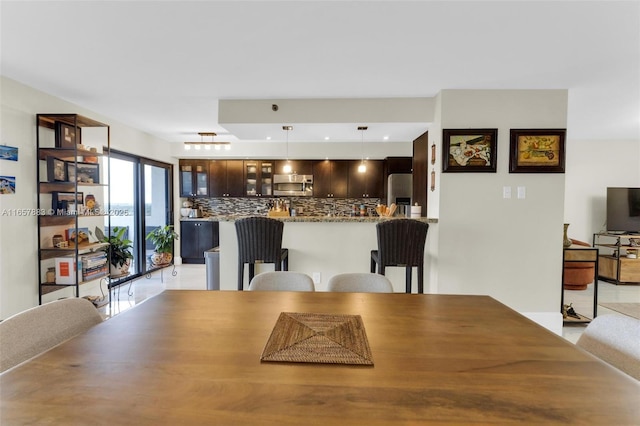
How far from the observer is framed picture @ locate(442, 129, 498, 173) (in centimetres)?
309

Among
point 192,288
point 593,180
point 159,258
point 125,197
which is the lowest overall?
point 192,288

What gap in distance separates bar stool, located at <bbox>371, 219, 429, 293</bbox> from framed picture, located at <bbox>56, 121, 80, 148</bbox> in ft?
10.7

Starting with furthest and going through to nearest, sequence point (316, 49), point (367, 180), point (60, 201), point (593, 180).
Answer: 1. point (367, 180)
2. point (593, 180)
3. point (60, 201)
4. point (316, 49)

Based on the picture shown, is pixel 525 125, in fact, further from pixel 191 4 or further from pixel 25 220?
pixel 25 220

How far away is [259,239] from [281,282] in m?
0.88

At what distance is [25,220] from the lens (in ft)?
9.84

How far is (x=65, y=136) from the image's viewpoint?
3297mm

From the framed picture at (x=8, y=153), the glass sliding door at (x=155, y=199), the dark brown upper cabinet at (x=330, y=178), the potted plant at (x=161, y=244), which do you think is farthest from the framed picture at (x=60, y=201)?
the dark brown upper cabinet at (x=330, y=178)

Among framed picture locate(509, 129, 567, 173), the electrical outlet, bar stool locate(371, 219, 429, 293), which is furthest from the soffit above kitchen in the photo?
bar stool locate(371, 219, 429, 293)

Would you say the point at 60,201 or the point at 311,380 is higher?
the point at 60,201

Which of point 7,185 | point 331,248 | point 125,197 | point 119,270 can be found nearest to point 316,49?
point 331,248

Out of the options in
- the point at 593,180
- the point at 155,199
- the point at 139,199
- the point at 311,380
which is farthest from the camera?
the point at 155,199

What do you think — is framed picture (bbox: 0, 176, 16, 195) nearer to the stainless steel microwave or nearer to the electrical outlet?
the stainless steel microwave

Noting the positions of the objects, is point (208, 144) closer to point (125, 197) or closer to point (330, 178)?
point (125, 197)
